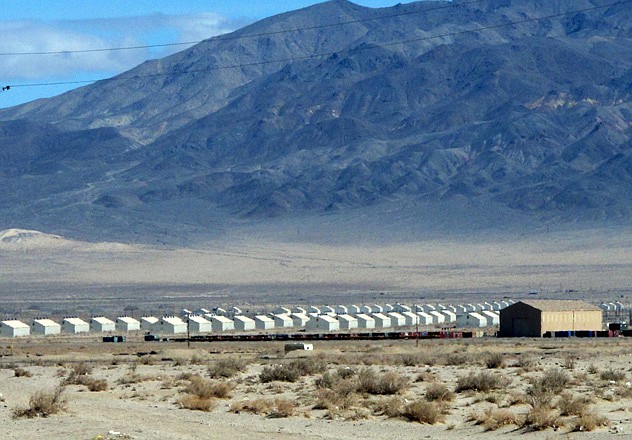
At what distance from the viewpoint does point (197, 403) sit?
2831 centimetres

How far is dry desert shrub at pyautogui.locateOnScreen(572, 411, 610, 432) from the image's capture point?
81.1 feet

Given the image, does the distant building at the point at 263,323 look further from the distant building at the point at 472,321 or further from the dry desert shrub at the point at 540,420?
the dry desert shrub at the point at 540,420

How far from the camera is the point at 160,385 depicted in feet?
112

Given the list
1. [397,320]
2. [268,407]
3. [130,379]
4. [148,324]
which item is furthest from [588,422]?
[397,320]

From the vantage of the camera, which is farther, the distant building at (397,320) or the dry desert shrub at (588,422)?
the distant building at (397,320)

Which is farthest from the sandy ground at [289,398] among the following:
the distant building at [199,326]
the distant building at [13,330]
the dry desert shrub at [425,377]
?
the distant building at [199,326]

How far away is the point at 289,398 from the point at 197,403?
2.93 m

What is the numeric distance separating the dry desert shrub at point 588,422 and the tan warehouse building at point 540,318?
155ft

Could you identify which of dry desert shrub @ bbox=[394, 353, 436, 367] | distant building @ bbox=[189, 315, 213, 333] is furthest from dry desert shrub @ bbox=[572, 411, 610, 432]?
distant building @ bbox=[189, 315, 213, 333]

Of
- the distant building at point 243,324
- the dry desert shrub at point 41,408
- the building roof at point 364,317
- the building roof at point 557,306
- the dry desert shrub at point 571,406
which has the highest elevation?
the building roof at point 557,306

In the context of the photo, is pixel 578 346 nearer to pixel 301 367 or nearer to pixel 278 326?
pixel 301 367

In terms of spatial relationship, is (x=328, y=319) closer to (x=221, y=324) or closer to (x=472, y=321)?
(x=221, y=324)

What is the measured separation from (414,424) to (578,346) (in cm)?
3223

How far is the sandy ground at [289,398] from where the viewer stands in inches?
960
